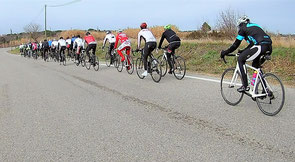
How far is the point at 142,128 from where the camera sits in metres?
4.86

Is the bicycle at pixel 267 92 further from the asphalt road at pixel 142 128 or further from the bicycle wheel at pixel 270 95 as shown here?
the asphalt road at pixel 142 128

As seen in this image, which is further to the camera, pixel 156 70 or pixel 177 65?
pixel 177 65

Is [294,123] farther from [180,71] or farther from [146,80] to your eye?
[146,80]

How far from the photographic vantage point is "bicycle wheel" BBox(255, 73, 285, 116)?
5254 millimetres

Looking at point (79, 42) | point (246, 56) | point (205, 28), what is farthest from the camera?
point (205, 28)

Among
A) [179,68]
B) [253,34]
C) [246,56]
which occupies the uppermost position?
[253,34]

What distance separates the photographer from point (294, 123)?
485 centimetres

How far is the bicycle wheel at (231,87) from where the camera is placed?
20.3ft

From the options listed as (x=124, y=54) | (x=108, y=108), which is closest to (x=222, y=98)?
(x=108, y=108)

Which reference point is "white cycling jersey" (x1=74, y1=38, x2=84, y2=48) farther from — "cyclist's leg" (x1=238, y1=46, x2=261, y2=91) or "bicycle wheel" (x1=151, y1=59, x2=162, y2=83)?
"cyclist's leg" (x1=238, y1=46, x2=261, y2=91)

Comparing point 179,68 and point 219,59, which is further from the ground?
point 219,59

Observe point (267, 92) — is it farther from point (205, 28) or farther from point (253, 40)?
point (205, 28)

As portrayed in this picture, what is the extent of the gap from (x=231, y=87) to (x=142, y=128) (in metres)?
2.66

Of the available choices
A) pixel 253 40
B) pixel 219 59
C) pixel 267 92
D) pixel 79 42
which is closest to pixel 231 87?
pixel 267 92
